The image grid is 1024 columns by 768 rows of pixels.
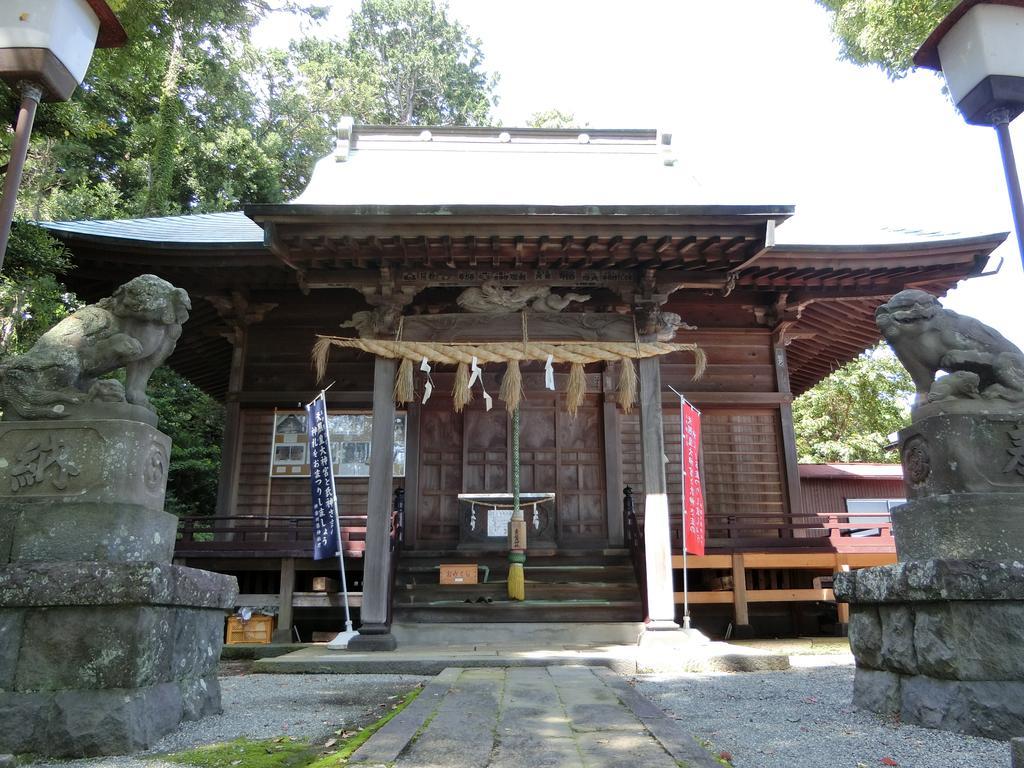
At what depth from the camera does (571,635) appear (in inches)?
298

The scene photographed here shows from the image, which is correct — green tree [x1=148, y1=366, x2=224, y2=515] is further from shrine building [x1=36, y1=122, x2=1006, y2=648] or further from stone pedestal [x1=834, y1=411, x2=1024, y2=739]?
stone pedestal [x1=834, y1=411, x2=1024, y2=739]

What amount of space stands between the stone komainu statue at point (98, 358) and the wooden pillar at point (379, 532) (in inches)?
137

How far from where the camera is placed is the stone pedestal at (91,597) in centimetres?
298

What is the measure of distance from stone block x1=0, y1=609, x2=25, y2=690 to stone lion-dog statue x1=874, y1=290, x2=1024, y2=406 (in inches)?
185

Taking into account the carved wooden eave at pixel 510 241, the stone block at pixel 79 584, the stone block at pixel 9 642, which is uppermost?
the carved wooden eave at pixel 510 241

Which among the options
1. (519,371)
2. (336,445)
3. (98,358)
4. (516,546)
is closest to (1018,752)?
(98,358)

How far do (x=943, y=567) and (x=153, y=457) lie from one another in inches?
158

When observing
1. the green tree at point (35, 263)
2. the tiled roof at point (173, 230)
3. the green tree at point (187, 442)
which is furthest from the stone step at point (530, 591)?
the green tree at point (187, 442)

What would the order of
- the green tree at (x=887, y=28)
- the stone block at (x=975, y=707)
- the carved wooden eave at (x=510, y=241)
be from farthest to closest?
1. the green tree at (x=887, y=28)
2. the carved wooden eave at (x=510, y=241)
3. the stone block at (x=975, y=707)

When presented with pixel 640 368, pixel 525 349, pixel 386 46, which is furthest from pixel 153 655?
pixel 386 46

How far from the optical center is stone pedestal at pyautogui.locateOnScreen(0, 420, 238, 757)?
9.78ft

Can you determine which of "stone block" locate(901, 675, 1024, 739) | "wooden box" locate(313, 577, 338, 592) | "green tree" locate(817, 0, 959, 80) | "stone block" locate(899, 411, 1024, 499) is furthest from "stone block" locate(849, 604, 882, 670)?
"green tree" locate(817, 0, 959, 80)

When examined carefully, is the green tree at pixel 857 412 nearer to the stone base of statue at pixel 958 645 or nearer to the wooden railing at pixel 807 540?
the wooden railing at pixel 807 540

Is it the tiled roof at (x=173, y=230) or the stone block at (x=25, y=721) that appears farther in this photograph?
the tiled roof at (x=173, y=230)
